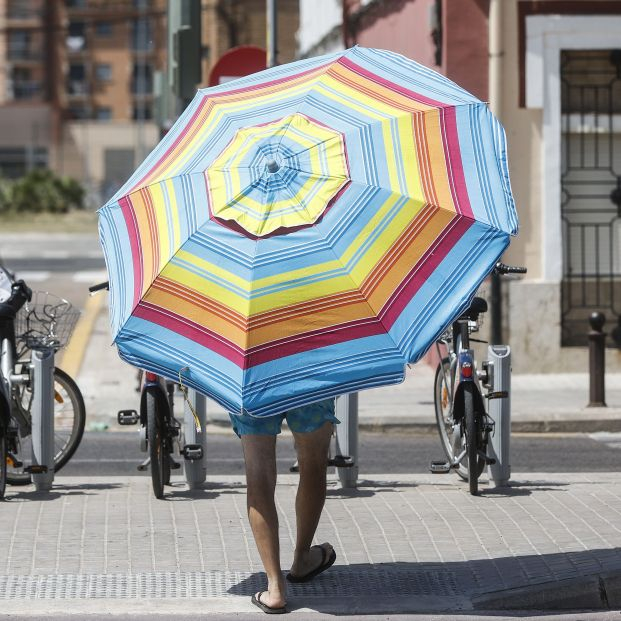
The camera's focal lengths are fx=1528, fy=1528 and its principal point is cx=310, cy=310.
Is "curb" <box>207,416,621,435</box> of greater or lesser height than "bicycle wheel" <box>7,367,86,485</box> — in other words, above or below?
below

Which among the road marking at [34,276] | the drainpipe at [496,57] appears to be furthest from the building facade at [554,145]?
the road marking at [34,276]

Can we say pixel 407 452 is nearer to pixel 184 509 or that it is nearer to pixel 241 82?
pixel 184 509

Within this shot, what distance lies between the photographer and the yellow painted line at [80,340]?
1517 centimetres

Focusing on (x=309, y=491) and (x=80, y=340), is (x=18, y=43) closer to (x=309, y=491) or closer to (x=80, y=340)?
(x=80, y=340)

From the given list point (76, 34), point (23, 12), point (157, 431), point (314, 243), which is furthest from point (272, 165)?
point (23, 12)

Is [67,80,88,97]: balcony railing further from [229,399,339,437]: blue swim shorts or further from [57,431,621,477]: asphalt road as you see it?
[229,399,339,437]: blue swim shorts

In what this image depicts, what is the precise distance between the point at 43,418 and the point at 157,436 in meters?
0.69

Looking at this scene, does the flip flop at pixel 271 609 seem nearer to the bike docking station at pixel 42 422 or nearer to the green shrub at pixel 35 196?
the bike docking station at pixel 42 422

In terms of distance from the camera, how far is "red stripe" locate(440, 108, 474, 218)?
5660 millimetres

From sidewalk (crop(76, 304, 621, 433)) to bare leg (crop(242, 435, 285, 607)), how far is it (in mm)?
5690

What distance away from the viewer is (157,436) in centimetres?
786

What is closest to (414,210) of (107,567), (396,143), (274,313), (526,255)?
(396,143)

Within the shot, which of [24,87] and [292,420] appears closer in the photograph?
[292,420]

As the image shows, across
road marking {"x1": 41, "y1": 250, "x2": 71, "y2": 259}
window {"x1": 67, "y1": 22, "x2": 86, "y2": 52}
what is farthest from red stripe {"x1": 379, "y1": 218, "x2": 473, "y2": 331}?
window {"x1": 67, "y1": 22, "x2": 86, "y2": 52}
